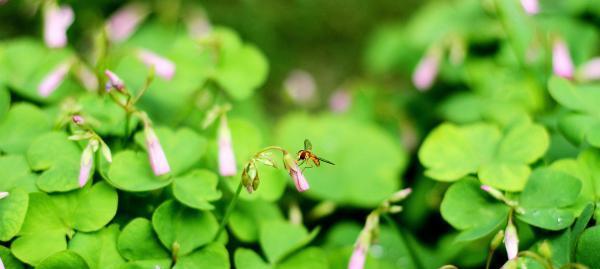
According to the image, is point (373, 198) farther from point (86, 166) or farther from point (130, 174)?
point (86, 166)

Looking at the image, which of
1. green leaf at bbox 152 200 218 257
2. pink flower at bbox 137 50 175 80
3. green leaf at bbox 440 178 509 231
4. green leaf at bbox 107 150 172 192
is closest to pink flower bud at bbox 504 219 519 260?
green leaf at bbox 440 178 509 231

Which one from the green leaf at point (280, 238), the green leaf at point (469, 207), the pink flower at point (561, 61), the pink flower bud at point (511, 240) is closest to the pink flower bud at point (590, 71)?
the pink flower at point (561, 61)

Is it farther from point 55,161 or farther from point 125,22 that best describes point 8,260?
point 125,22

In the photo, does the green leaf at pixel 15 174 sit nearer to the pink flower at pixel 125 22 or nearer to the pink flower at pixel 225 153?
the pink flower at pixel 225 153

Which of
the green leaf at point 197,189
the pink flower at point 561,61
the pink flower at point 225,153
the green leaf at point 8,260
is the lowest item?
the green leaf at point 8,260

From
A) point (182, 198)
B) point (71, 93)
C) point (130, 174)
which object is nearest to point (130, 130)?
point (130, 174)

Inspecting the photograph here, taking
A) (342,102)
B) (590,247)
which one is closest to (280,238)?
(590,247)
